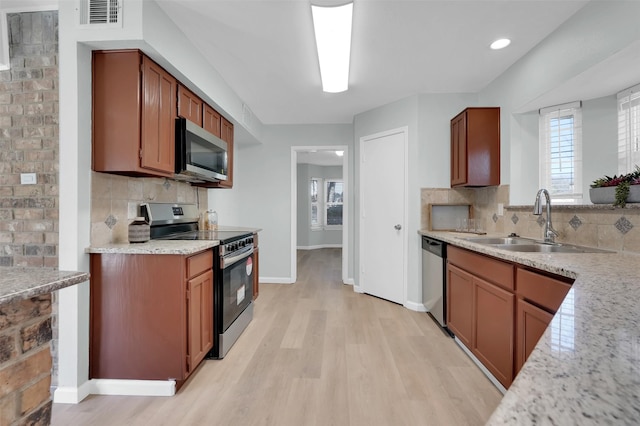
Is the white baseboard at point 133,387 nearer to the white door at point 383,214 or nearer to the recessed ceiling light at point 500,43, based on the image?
the white door at point 383,214

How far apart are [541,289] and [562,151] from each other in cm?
171

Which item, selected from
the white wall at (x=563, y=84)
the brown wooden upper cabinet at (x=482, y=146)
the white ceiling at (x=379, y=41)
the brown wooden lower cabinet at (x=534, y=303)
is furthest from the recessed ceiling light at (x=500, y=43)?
the brown wooden lower cabinet at (x=534, y=303)

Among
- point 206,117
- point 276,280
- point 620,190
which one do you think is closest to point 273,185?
point 276,280

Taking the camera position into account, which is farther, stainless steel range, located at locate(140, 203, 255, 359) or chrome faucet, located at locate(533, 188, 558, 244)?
stainless steel range, located at locate(140, 203, 255, 359)

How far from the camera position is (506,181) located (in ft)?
9.40

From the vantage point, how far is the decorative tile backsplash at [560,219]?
5.68 feet

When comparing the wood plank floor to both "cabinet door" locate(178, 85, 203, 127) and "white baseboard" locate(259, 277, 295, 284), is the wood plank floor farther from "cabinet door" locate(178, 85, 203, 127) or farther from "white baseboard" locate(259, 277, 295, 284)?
"cabinet door" locate(178, 85, 203, 127)

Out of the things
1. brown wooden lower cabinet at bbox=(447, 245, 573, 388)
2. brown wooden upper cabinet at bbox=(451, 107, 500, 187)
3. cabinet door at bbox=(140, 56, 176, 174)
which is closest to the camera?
brown wooden lower cabinet at bbox=(447, 245, 573, 388)

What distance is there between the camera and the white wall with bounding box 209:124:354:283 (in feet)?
15.3

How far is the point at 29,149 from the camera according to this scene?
191cm

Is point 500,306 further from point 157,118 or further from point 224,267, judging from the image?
point 157,118

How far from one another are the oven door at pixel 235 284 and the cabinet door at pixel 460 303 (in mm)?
1875

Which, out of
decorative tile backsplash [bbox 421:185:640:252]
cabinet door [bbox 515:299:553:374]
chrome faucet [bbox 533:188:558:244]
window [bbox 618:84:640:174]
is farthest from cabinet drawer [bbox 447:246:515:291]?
window [bbox 618:84:640:174]

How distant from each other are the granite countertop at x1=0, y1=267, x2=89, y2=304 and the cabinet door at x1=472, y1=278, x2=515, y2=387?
2.06m
